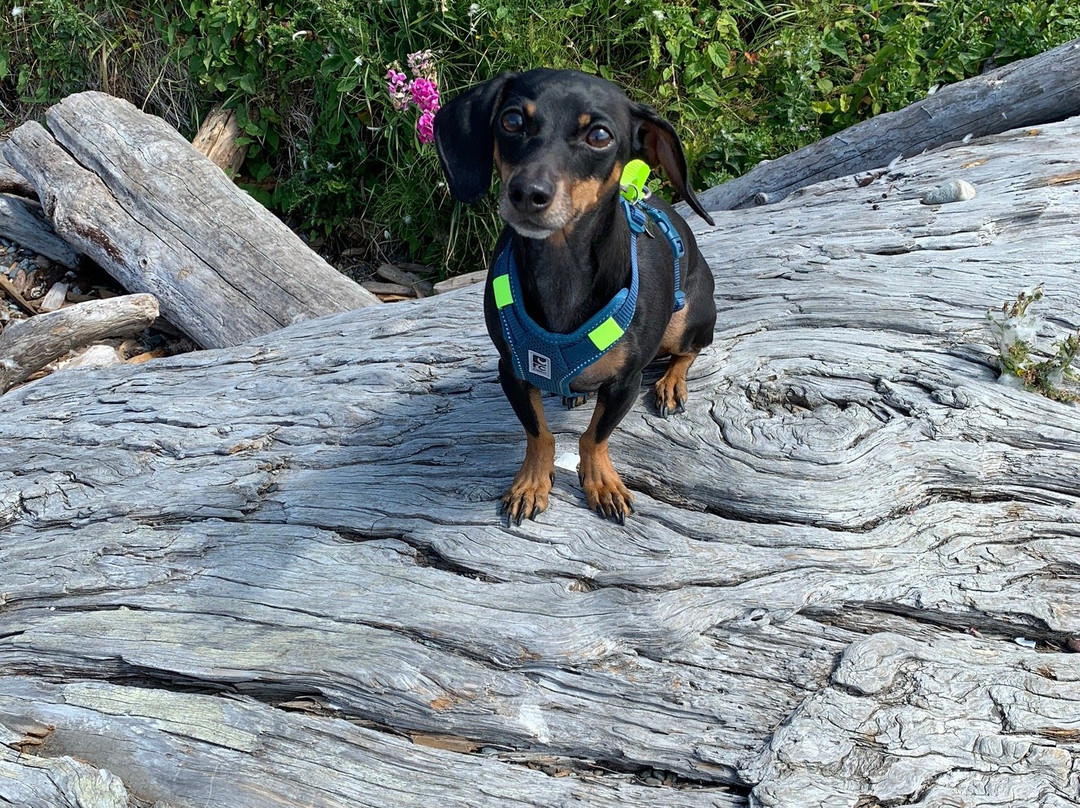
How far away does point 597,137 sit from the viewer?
8.56 feet

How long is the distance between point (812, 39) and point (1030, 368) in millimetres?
3378

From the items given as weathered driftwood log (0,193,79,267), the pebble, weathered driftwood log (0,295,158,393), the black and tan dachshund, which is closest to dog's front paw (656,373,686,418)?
the black and tan dachshund

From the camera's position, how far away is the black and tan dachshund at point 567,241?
257 cm

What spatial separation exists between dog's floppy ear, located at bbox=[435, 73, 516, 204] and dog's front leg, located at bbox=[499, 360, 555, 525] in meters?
0.63

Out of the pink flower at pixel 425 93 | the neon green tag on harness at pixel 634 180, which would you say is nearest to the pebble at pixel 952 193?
the neon green tag on harness at pixel 634 180

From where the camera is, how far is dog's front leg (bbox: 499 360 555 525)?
10.0ft

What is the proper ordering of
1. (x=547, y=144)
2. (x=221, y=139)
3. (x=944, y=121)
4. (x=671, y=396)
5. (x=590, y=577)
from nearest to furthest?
(x=547, y=144), (x=590, y=577), (x=671, y=396), (x=944, y=121), (x=221, y=139)

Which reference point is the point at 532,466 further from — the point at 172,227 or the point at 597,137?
the point at 172,227

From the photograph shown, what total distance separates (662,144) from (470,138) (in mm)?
579

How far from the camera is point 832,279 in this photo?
3.95 meters

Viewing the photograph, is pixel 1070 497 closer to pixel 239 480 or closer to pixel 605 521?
pixel 605 521

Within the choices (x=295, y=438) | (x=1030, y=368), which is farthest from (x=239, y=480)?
(x=1030, y=368)

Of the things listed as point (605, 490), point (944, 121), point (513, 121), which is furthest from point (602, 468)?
point (944, 121)

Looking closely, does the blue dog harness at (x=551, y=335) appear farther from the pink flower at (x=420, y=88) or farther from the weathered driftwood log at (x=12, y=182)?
the weathered driftwood log at (x=12, y=182)
